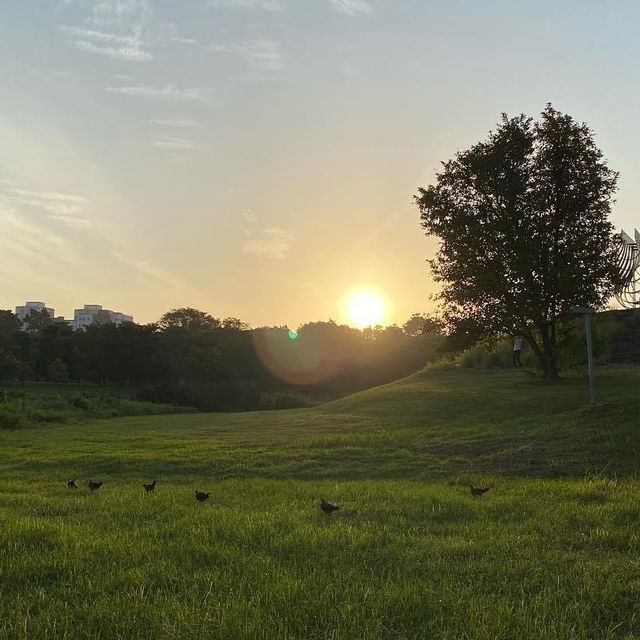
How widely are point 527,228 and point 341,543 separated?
16.2 m

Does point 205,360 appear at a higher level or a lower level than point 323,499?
higher

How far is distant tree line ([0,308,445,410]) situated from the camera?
6328 centimetres

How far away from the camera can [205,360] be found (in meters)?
67.5

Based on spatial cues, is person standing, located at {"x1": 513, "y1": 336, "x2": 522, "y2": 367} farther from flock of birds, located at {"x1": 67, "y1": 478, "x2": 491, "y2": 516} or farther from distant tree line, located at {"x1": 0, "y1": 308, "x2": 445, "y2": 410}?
distant tree line, located at {"x1": 0, "y1": 308, "x2": 445, "y2": 410}

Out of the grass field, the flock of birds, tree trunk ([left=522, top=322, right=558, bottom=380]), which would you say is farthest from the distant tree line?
the flock of birds

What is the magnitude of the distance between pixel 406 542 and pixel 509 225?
15.8m

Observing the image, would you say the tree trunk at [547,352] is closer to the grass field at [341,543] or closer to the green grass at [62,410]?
the grass field at [341,543]

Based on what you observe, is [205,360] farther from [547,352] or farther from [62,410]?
[547,352]

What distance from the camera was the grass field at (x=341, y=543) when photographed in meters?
3.22

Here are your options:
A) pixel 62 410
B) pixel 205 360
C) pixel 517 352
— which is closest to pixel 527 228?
pixel 517 352

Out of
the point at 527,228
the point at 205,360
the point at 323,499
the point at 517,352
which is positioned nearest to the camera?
the point at 323,499

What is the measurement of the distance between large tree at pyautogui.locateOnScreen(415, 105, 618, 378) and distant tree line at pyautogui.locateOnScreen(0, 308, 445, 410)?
36.6 meters

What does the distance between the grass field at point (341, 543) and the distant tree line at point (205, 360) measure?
147 ft

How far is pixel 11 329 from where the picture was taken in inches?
3317
